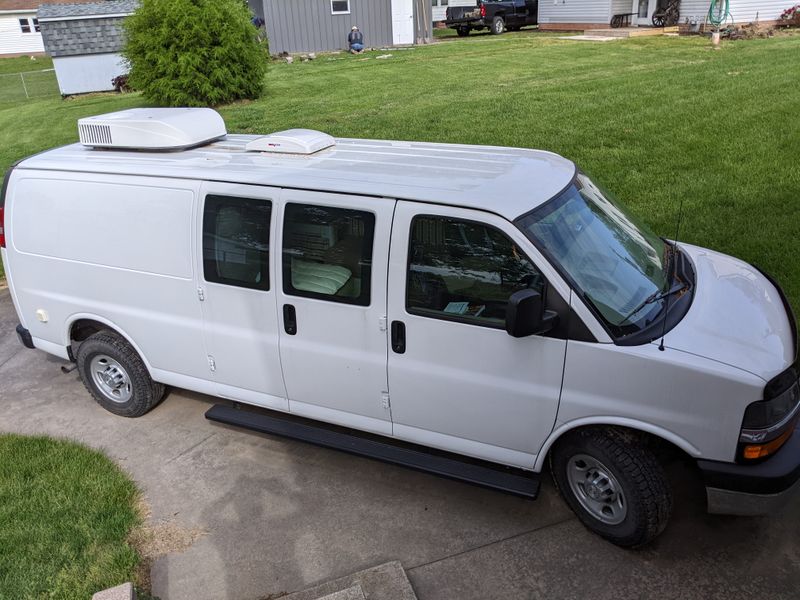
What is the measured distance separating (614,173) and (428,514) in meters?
6.23

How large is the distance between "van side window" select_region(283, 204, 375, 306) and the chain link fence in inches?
1035

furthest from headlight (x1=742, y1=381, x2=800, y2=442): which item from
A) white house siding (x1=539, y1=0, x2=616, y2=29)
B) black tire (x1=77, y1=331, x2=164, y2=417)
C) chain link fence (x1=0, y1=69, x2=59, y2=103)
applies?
chain link fence (x1=0, y1=69, x2=59, y2=103)

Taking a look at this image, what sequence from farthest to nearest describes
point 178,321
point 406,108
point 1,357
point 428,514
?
point 406,108 → point 1,357 → point 178,321 → point 428,514

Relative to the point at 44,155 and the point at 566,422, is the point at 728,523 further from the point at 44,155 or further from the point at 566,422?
the point at 44,155

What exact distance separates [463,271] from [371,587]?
1779 mm

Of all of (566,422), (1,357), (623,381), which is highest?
(623,381)

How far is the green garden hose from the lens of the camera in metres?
21.9

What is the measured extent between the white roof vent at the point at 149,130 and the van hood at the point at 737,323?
12.2 ft

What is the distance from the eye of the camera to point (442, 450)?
14.5ft

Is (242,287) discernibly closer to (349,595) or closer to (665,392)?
(349,595)

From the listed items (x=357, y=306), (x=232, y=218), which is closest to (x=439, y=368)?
(x=357, y=306)

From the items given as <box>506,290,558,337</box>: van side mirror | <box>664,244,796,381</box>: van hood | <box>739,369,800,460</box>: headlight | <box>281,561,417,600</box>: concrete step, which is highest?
<box>506,290,558,337</box>: van side mirror

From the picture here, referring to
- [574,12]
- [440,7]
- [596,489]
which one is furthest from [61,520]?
[440,7]

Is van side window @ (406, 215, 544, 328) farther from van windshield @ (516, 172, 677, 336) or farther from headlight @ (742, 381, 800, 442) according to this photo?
headlight @ (742, 381, 800, 442)
